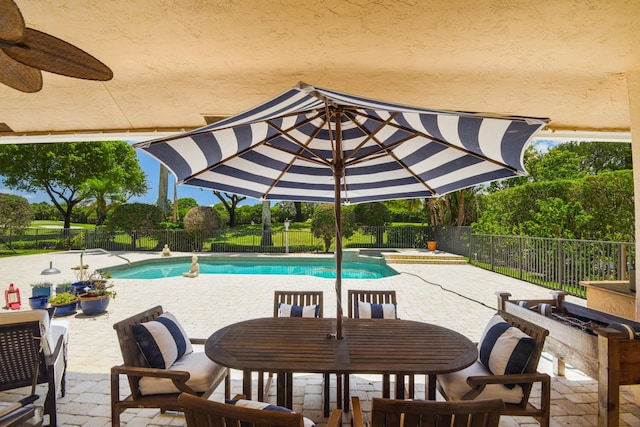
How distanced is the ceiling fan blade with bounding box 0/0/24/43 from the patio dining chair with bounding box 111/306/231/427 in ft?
6.74

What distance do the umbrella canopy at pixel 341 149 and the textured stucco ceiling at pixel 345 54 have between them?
72 cm

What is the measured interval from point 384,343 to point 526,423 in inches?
64.9

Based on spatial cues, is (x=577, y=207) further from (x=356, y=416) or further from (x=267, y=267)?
(x=267, y=267)

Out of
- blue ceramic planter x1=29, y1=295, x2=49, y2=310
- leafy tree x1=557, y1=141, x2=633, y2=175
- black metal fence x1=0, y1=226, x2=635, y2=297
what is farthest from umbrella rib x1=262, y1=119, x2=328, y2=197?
leafy tree x1=557, y1=141, x2=633, y2=175

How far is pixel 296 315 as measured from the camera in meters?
3.69

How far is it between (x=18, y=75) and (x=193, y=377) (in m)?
2.74

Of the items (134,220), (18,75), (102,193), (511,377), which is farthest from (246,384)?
(102,193)

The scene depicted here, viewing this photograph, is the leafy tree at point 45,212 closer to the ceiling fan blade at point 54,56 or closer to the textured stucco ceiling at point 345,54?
the textured stucco ceiling at point 345,54

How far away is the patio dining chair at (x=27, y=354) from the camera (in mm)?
2631

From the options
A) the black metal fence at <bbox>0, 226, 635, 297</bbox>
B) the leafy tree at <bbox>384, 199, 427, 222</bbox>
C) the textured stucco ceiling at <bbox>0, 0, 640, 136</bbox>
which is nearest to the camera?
the textured stucco ceiling at <bbox>0, 0, 640, 136</bbox>

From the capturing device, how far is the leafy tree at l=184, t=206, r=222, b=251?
18.4 meters

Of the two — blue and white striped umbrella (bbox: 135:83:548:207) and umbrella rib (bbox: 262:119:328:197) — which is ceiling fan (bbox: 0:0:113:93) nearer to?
blue and white striped umbrella (bbox: 135:83:548:207)

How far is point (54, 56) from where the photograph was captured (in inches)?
90.5

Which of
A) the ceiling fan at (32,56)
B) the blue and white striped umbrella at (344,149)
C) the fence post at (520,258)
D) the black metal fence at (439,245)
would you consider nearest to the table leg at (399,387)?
the blue and white striped umbrella at (344,149)
